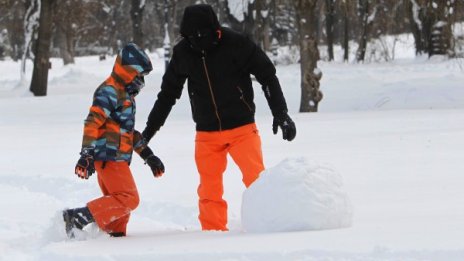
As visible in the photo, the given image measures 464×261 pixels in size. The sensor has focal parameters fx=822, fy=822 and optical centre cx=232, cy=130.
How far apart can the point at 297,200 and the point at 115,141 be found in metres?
1.32

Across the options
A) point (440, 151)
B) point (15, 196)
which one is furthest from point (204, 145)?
point (440, 151)

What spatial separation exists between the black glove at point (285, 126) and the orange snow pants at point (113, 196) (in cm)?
99

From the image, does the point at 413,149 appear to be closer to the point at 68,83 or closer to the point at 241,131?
the point at 241,131

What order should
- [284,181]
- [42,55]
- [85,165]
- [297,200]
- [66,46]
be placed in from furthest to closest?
[66,46], [42,55], [85,165], [284,181], [297,200]

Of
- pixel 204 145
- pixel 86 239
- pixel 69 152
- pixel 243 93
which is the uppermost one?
pixel 243 93

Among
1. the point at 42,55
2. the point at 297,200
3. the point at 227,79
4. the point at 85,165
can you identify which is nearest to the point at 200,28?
the point at 227,79

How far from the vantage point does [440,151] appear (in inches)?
352

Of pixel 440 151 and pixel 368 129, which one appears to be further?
pixel 368 129

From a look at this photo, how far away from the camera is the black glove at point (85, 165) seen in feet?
15.6

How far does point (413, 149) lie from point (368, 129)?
250cm

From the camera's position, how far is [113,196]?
5.10 meters

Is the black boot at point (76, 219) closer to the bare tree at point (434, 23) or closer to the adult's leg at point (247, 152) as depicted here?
the adult's leg at point (247, 152)

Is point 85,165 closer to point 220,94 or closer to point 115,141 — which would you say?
point 115,141

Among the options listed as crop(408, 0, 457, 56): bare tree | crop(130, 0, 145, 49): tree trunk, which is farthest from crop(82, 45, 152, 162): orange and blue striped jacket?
crop(130, 0, 145, 49): tree trunk
